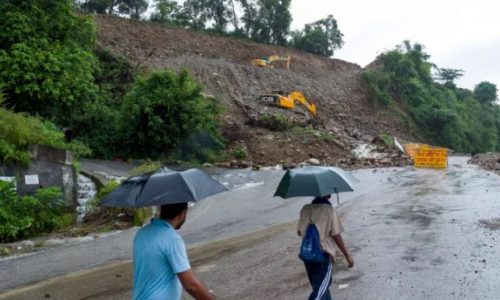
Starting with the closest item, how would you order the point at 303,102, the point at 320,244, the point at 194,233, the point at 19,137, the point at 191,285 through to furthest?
the point at 191,285, the point at 320,244, the point at 194,233, the point at 19,137, the point at 303,102

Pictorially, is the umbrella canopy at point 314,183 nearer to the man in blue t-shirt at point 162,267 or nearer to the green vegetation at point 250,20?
the man in blue t-shirt at point 162,267

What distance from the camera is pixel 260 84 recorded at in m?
43.8

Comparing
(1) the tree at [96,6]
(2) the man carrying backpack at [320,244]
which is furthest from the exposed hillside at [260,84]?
(2) the man carrying backpack at [320,244]

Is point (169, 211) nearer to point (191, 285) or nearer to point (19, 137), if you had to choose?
point (191, 285)

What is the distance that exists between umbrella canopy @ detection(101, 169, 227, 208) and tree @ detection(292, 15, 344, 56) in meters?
58.1

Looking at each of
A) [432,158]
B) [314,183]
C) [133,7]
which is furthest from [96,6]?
[314,183]

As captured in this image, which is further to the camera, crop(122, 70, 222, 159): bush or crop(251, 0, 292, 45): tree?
crop(251, 0, 292, 45): tree

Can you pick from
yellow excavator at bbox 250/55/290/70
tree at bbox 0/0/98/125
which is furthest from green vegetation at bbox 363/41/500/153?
tree at bbox 0/0/98/125

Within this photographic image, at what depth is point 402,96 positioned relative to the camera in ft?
193

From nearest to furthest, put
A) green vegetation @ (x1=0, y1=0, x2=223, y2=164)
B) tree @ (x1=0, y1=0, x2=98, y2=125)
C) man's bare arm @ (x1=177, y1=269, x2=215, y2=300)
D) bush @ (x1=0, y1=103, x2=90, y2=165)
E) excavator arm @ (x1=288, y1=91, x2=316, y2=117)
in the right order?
man's bare arm @ (x1=177, y1=269, x2=215, y2=300)
bush @ (x1=0, y1=103, x2=90, y2=165)
green vegetation @ (x1=0, y1=0, x2=223, y2=164)
tree @ (x1=0, y1=0, x2=98, y2=125)
excavator arm @ (x1=288, y1=91, x2=316, y2=117)

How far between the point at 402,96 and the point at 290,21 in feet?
53.8

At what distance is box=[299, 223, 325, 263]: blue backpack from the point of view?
4.80 m

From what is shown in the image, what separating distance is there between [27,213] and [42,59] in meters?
9.76

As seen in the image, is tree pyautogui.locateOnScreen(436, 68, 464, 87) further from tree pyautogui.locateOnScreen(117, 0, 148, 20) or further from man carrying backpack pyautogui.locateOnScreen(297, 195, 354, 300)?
man carrying backpack pyautogui.locateOnScreen(297, 195, 354, 300)
